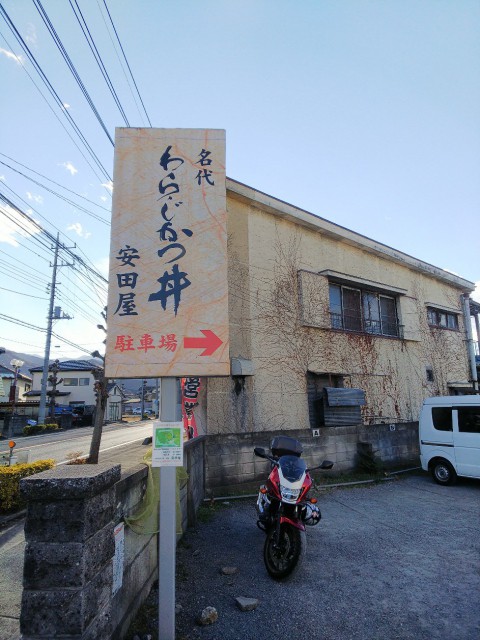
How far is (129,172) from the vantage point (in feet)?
12.5

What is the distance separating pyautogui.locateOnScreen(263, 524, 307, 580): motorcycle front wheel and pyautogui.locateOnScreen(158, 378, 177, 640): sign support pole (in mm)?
1560

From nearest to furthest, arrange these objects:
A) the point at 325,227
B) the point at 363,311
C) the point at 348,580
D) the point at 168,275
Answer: the point at 168,275, the point at 348,580, the point at 325,227, the point at 363,311

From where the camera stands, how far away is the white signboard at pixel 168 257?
338cm

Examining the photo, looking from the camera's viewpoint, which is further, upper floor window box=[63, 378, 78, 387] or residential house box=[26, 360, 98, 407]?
upper floor window box=[63, 378, 78, 387]

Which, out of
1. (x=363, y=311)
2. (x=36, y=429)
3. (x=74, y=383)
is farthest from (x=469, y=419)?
(x=74, y=383)

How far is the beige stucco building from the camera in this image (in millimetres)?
9211

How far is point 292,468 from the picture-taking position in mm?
4645

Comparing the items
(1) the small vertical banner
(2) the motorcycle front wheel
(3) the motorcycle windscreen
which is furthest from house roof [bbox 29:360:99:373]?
(2) the motorcycle front wheel

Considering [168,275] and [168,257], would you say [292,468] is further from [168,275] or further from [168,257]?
[168,257]

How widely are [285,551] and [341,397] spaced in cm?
611

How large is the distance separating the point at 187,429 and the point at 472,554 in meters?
5.86

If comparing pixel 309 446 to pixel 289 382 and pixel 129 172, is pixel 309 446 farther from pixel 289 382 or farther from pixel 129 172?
pixel 129 172

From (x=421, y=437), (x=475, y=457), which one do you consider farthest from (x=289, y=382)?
(x=475, y=457)

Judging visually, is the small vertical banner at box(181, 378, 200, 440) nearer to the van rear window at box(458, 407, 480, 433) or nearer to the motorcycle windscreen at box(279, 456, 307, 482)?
the motorcycle windscreen at box(279, 456, 307, 482)
